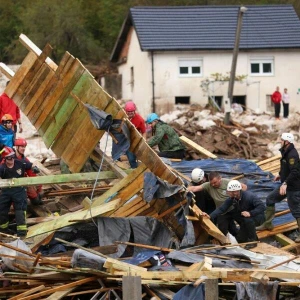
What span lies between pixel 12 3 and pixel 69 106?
40.1 meters

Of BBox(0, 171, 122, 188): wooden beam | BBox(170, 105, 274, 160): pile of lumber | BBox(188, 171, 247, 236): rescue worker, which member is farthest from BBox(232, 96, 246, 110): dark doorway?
BBox(188, 171, 247, 236): rescue worker

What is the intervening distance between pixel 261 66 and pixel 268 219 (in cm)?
2906

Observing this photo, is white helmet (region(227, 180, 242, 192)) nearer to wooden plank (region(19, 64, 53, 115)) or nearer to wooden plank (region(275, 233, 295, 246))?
wooden plank (region(275, 233, 295, 246))

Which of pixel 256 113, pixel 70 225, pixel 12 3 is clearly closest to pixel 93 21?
pixel 12 3

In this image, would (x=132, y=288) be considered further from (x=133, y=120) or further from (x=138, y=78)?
(x=138, y=78)

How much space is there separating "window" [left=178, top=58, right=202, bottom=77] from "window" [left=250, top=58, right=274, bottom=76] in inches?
109

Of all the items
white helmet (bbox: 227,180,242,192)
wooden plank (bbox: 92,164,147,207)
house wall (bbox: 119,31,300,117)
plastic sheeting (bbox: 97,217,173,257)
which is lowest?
plastic sheeting (bbox: 97,217,173,257)

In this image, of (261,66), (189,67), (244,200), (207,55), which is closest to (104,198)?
(244,200)

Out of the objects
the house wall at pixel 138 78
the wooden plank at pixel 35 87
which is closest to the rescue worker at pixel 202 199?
the wooden plank at pixel 35 87

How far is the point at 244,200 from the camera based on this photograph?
13352mm

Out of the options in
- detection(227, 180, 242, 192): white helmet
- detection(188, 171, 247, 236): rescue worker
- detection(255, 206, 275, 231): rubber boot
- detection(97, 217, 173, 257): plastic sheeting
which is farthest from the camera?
detection(255, 206, 275, 231): rubber boot

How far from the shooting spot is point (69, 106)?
14.6 metres

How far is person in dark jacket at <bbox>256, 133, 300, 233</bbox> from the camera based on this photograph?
45.3ft

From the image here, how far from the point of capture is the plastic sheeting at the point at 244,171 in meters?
16.2
